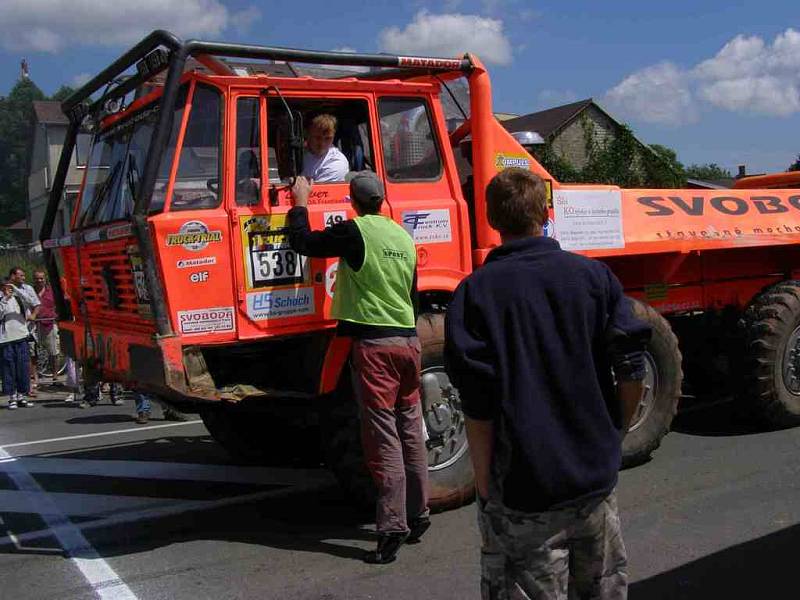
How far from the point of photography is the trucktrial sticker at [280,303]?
4895 millimetres

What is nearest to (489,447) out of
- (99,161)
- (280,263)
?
(280,263)

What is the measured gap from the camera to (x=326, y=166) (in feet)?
17.0

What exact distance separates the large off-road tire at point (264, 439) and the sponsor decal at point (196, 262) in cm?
221

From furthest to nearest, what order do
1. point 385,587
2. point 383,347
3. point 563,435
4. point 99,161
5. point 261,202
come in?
point 99,161 < point 261,202 < point 383,347 < point 385,587 < point 563,435

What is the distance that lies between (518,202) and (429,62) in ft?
10.4

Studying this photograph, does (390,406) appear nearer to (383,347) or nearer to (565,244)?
(383,347)

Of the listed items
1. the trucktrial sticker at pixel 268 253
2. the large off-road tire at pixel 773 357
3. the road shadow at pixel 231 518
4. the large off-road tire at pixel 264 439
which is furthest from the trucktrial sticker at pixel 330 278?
the large off-road tire at pixel 773 357

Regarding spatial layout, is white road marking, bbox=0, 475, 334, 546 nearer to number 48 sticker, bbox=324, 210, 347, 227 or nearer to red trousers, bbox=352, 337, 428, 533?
red trousers, bbox=352, 337, 428, 533

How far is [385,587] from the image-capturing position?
4.32m

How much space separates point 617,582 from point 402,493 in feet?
6.88

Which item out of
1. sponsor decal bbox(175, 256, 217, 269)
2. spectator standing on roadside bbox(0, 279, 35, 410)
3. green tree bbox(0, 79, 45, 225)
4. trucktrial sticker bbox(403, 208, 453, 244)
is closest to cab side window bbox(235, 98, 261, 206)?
sponsor decal bbox(175, 256, 217, 269)

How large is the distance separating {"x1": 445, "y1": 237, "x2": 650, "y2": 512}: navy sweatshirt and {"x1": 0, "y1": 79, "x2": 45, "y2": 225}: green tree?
76.6m

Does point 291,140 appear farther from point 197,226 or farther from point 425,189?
point 425,189

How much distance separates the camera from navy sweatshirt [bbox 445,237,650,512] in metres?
2.49
